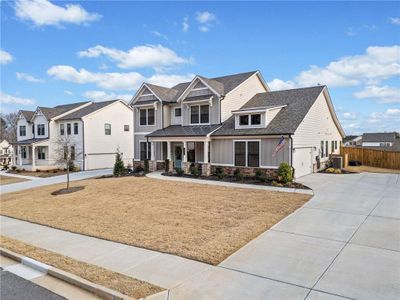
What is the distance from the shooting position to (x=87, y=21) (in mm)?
15352

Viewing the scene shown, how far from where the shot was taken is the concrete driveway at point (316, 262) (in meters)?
4.78

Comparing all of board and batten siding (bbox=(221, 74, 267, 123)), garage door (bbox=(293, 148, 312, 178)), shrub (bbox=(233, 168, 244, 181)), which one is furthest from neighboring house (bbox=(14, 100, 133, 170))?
garage door (bbox=(293, 148, 312, 178))

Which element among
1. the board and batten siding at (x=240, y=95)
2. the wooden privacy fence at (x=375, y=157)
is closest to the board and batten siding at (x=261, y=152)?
the board and batten siding at (x=240, y=95)

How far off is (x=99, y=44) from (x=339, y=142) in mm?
24571

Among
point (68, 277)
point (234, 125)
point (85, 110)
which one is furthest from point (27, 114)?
point (68, 277)

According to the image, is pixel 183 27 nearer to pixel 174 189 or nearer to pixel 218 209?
pixel 174 189

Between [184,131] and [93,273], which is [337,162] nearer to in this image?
[184,131]

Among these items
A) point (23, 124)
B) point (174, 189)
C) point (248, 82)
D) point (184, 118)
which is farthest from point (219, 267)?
point (23, 124)

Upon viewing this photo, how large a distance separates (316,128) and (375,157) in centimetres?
882

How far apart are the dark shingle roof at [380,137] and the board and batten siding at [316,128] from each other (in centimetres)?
4780

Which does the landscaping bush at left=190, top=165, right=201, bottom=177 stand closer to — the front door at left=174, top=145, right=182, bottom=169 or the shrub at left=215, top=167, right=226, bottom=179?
the shrub at left=215, top=167, right=226, bottom=179

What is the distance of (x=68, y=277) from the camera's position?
550 centimetres

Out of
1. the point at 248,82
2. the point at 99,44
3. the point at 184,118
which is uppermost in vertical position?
the point at 99,44

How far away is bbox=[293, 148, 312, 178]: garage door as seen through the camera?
1829 centimetres
